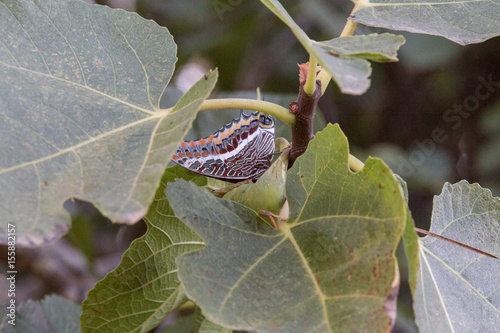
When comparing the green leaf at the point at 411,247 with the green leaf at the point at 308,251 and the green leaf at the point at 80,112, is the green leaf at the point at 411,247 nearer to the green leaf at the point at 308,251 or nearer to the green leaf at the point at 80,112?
the green leaf at the point at 308,251

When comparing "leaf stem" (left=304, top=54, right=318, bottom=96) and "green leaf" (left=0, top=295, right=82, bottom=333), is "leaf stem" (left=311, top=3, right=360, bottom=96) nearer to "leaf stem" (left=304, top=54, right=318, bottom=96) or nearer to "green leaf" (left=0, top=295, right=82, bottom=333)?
"leaf stem" (left=304, top=54, right=318, bottom=96)

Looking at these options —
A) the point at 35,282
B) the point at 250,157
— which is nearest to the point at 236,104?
the point at 250,157

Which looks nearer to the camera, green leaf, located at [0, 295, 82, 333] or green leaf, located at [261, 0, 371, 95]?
green leaf, located at [261, 0, 371, 95]

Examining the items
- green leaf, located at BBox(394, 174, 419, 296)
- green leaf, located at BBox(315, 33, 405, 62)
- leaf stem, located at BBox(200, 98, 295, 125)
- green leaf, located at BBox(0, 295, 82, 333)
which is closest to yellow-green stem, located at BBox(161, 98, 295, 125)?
leaf stem, located at BBox(200, 98, 295, 125)

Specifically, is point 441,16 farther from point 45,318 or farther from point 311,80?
point 45,318

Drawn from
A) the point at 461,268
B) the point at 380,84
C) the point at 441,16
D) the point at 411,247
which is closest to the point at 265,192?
the point at 411,247

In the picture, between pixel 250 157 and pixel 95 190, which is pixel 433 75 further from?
pixel 95 190
